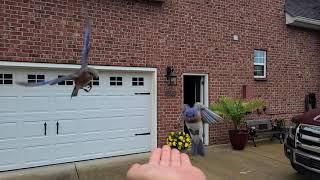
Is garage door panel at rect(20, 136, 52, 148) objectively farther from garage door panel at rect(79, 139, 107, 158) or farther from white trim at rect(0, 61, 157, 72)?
white trim at rect(0, 61, 157, 72)

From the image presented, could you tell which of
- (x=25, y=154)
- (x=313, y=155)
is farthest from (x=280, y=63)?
(x=25, y=154)

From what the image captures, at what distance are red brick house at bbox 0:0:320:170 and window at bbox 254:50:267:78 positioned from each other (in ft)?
0.11

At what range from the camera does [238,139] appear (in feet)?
32.7

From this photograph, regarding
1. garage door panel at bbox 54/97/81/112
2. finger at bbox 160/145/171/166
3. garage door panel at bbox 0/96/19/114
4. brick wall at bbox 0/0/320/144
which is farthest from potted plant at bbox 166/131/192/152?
finger at bbox 160/145/171/166

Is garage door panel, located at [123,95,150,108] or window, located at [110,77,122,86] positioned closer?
window, located at [110,77,122,86]

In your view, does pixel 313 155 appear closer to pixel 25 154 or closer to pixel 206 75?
pixel 206 75

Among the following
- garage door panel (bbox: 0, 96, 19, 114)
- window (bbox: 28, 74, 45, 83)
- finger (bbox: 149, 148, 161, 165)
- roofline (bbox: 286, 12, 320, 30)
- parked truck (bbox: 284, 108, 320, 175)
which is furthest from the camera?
roofline (bbox: 286, 12, 320, 30)

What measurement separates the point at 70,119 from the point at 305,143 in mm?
5232

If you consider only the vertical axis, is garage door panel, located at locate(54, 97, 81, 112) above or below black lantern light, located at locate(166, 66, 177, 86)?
below

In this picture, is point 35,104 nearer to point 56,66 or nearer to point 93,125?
point 56,66

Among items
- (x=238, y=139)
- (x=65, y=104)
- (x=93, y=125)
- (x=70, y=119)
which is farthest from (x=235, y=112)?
(x=65, y=104)

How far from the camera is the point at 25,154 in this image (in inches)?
316

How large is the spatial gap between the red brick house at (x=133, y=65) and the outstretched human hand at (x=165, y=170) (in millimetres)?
6837

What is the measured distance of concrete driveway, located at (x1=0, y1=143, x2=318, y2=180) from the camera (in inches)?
289
